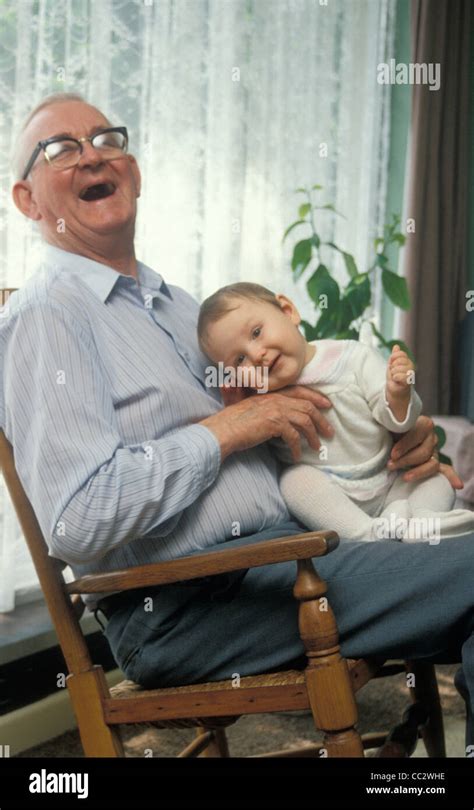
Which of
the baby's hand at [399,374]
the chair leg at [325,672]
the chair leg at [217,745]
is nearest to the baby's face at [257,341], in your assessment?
the baby's hand at [399,374]

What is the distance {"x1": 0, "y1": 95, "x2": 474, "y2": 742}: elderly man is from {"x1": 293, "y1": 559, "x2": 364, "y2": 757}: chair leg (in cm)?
8

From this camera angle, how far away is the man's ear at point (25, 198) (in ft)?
5.77

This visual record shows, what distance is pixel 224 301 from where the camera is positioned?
5.23 ft

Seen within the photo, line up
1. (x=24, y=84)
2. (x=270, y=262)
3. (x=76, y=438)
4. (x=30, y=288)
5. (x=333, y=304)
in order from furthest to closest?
(x=270, y=262) < (x=333, y=304) < (x=24, y=84) < (x=30, y=288) < (x=76, y=438)

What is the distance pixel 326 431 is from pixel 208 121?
1556 mm

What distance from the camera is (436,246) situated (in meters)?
3.93

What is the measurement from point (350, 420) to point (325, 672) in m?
0.48

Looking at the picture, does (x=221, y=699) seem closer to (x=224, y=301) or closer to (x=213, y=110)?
(x=224, y=301)

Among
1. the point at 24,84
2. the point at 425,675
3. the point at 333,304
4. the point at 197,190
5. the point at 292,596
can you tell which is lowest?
the point at 425,675
